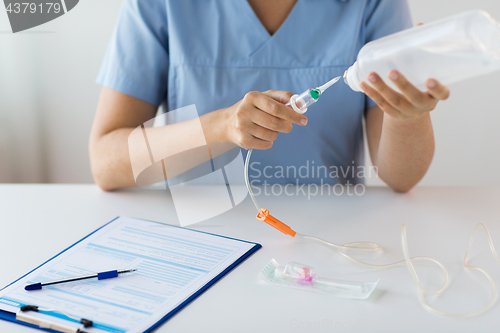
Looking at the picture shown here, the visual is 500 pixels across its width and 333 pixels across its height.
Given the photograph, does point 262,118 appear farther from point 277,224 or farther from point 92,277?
point 92,277

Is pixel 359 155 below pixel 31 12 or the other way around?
below

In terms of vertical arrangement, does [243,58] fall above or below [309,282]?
above

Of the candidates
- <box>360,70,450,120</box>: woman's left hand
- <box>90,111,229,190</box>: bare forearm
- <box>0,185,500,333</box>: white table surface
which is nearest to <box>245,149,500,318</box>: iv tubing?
<box>0,185,500,333</box>: white table surface

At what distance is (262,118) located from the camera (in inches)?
25.4

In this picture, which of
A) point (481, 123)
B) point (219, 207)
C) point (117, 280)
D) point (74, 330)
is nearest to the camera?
point (74, 330)

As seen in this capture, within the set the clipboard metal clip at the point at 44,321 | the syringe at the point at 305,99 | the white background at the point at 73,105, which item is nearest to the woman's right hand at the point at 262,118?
the syringe at the point at 305,99

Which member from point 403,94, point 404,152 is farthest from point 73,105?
point 403,94

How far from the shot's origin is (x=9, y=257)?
617 mm

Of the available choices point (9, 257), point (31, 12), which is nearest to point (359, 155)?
point (9, 257)

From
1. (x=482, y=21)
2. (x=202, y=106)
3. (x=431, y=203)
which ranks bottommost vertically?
(x=431, y=203)

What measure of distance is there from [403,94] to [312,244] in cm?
26

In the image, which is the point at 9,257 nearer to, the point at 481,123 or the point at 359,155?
the point at 359,155

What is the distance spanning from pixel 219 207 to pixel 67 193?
1.03 ft

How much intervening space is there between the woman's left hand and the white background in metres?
0.98
